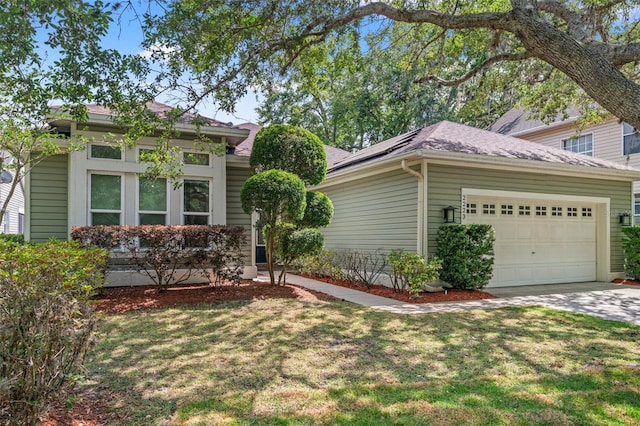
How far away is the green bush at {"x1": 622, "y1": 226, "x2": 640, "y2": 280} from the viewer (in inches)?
437

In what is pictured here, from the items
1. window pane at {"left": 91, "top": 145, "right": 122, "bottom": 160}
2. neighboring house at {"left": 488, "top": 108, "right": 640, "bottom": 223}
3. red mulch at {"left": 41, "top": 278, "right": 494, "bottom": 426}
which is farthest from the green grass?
neighboring house at {"left": 488, "top": 108, "right": 640, "bottom": 223}

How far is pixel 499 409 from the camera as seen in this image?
3242mm

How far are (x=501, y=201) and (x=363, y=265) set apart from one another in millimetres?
3864

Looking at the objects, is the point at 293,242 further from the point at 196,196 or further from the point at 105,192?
the point at 105,192

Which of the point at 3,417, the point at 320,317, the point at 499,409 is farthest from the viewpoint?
the point at 320,317

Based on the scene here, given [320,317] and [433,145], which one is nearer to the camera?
[320,317]

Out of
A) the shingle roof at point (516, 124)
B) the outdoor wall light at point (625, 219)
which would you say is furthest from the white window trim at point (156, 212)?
A: the shingle roof at point (516, 124)

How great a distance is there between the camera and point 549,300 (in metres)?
8.37

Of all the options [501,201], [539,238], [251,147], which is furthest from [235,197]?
[539,238]

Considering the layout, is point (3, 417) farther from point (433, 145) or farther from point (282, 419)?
point (433, 145)

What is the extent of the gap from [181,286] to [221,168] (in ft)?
9.88

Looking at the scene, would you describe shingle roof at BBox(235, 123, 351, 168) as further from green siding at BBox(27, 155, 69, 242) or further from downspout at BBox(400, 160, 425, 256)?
downspout at BBox(400, 160, 425, 256)

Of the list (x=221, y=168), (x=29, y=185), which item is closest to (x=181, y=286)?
(x=221, y=168)

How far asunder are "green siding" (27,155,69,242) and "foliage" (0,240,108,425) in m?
7.69
